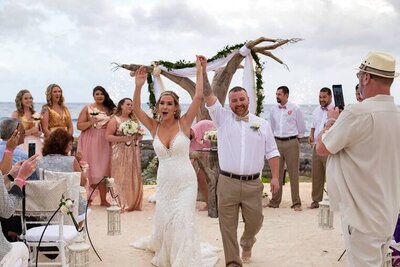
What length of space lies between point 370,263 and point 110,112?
705 cm

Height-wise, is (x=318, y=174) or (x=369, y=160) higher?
(x=369, y=160)

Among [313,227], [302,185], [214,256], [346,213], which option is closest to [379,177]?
[346,213]

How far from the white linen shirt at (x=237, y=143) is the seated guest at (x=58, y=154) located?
1760mm

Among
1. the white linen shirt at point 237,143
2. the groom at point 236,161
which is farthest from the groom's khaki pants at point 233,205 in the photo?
the white linen shirt at point 237,143

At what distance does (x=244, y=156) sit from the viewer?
19.0 feet

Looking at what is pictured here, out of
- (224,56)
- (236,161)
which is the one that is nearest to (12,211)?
(236,161)

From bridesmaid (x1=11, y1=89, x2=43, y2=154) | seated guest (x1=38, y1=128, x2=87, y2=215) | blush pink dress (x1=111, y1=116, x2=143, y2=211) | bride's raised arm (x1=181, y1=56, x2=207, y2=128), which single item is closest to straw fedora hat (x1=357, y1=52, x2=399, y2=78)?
bride's raised arm (x1=181, y1=56, x2=207, y2=128)

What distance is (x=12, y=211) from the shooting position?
4.27 metres

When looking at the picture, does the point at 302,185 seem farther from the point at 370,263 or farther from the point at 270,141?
the point at 370,263

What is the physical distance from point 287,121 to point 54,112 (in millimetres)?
4016

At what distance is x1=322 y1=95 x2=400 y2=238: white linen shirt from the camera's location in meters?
3.62

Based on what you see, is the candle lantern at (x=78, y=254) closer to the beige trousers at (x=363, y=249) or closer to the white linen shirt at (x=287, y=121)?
the beige trousers at (x=363, y=249)

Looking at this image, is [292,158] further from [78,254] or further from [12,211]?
[12,211]

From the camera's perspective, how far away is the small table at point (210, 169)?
29.7 ft
